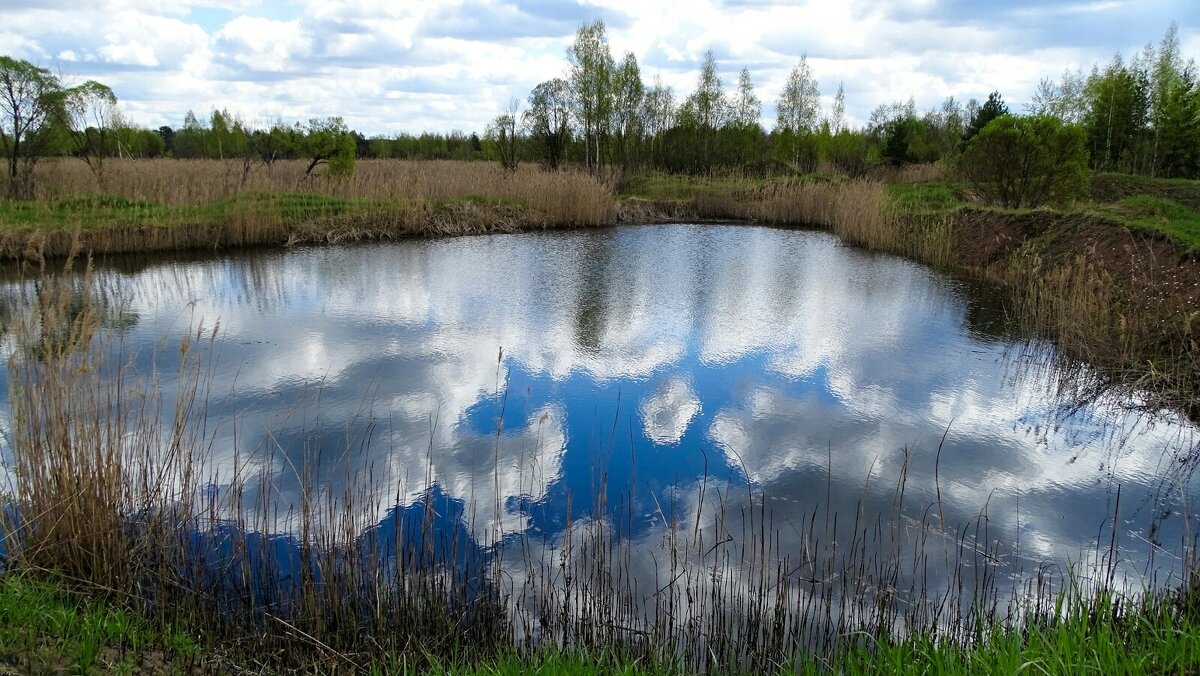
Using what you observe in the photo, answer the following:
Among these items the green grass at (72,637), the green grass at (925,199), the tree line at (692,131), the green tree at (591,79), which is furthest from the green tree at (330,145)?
the green grass at (72,637)

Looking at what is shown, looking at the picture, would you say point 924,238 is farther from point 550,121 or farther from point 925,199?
point 550,121

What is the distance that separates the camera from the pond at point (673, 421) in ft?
12.4

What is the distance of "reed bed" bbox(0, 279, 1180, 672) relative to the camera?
2.85 metres

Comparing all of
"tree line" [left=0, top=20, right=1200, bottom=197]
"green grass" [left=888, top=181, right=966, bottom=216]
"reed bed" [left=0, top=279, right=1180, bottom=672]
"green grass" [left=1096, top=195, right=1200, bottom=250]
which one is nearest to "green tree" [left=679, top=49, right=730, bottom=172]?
"tree line" [left=0, top=20, right=1200, bottom=197]

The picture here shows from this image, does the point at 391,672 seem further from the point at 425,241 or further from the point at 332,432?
the point at 425,241

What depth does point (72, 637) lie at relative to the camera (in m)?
2.61

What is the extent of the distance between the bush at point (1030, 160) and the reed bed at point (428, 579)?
1053cm

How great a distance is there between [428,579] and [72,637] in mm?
1231

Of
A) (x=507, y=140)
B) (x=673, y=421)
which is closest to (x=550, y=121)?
(x=507, y=140)

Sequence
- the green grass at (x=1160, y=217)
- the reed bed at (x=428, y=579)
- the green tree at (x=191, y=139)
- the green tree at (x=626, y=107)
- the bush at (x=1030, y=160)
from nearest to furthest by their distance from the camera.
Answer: the reed bed at (x=428, y=579)
the green grass at (x=1160, y=217)
the bush at (x=1030, y=160)
the green tree at (x=626, y=107)
the green tree at (x=191, y=139)

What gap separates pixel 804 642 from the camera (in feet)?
9.42

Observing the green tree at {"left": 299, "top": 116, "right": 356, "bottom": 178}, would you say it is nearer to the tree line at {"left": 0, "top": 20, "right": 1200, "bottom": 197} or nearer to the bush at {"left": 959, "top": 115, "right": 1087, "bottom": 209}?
the tree line at {"left": 0, "top": 20, "right": 1200, "bottom": 197}

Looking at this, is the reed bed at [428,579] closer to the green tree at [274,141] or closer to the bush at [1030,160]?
the bush at [1030,160]

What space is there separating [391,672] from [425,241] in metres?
11.9
